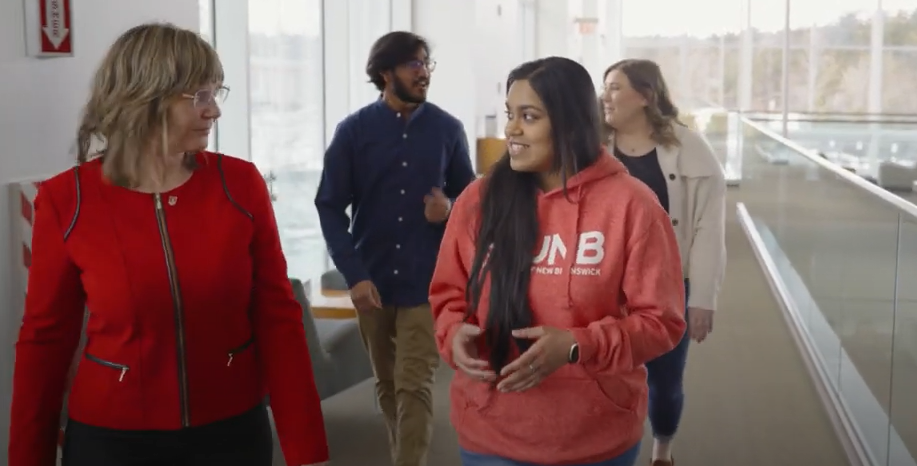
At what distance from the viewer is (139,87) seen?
2107 millimetres

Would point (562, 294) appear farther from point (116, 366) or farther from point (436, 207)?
point (436, 207)

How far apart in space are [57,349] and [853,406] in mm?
4107

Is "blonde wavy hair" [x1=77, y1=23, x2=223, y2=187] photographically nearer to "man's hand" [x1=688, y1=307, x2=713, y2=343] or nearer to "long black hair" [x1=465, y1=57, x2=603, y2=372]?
"long black hair" [x1=465, y1=57, x2=603, y2=372]

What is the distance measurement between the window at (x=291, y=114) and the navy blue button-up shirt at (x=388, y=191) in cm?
243

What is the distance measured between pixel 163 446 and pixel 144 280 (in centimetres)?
31

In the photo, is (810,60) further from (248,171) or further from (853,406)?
(248,171)

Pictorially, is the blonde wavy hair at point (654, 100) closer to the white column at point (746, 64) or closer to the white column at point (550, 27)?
the white column at point (746, 64)

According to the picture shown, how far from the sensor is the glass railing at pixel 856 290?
4.11 m

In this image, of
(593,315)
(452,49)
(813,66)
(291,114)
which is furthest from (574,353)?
(813,66)

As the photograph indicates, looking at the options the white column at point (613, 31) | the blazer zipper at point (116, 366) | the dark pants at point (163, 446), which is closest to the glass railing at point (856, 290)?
the dark pants at point (163, 446)

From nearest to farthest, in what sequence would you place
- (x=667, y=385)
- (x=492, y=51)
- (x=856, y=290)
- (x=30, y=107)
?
1. (x=30, y=107)
2. (x=667, y=385)
3. (x=856, y=290)
4. (x=492, y=51)

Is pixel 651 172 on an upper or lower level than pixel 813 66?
lower

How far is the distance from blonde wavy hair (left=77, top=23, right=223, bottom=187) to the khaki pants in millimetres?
2132

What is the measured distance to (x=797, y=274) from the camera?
802 cm
